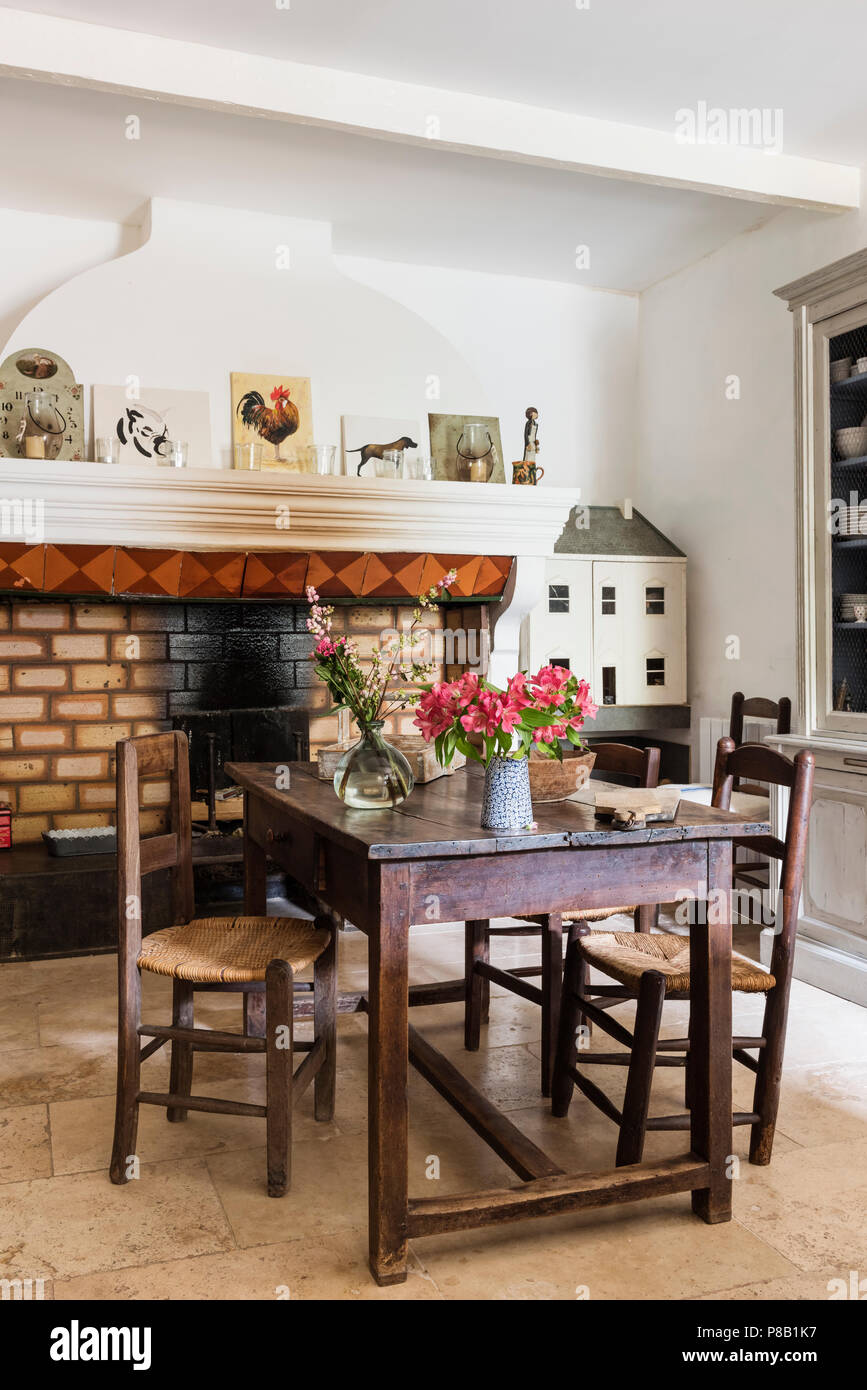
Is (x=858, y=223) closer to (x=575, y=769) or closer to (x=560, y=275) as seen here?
(x=560, y=275)

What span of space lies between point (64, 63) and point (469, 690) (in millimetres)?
2415

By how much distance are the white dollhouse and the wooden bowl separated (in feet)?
9.45

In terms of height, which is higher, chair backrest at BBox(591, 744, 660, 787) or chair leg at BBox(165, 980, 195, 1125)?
chair backrest at BBox(591, 744, 660, 787)

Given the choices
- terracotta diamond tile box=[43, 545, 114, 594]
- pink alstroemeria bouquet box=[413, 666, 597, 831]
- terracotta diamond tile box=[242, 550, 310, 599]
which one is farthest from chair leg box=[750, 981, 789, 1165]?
terracotta diamond tile box=[43, 545, 114, 594]

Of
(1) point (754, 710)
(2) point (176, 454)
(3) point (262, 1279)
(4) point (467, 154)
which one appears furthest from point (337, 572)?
(3) point (262, 1279)

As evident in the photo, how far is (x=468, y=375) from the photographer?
496cm

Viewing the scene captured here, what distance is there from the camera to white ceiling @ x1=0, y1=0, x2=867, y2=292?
3172mm

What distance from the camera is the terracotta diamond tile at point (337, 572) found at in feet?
15.1

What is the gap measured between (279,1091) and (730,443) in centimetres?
397

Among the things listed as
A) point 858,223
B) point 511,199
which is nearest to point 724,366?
point 858,223

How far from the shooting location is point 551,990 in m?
2.89

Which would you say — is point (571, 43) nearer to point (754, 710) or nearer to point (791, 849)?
point (791, 849)

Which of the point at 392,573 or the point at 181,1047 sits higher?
the point at 392,573

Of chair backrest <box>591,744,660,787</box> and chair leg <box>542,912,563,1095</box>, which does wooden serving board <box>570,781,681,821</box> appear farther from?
chair leg <box>542,912,563,1095</box>
